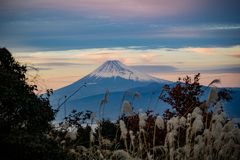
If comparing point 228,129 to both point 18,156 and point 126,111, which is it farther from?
point 18,156

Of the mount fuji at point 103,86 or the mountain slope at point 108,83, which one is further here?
the mountain slope at point 108,83

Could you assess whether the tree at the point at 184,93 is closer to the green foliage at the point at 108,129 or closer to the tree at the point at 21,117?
the green foliage at the point at 108,129

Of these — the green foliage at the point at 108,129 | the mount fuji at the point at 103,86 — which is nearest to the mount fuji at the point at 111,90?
the mount fuji at the point at 103,86

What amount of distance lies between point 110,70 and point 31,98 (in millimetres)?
146237

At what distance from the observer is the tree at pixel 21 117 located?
4895 mm

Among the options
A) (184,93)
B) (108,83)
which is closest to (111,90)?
(108,83)

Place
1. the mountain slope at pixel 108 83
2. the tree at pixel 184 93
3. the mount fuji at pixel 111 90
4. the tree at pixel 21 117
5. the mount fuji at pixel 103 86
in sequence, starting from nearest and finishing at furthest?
the tree at pixel 21 117 < the tree at pixel 184 93 < the mount fuji at pixel 111 90 < the mount fuji at pixel 103 86 < the mountain slope at pixel 108 83

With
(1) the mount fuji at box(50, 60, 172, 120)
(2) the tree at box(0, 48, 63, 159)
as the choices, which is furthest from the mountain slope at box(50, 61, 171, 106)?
(2) the tree at box(0, 48, 63, 159)

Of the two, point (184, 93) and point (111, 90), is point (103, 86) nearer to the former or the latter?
point (111, 90)

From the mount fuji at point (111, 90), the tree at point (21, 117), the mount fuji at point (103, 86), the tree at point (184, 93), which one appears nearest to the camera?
the tree at point (21, 117)

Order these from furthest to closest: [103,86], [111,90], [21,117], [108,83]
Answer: [108,83], [103,86], [111,90], [21,117]

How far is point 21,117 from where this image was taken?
523cm

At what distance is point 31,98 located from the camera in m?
5.39

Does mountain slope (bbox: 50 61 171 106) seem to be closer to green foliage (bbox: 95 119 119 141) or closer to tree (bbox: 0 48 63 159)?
green foliage (bbox: 95 119 119 141)
